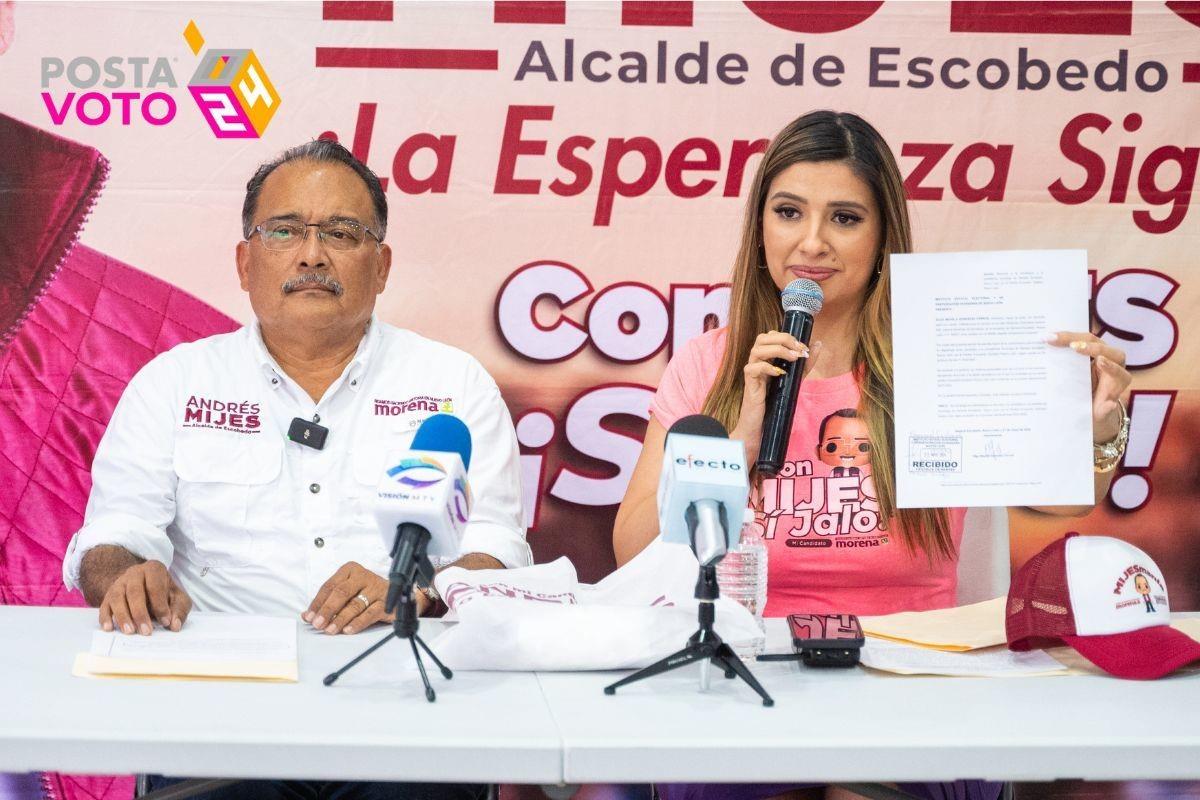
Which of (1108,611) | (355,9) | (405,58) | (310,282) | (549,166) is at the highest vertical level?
(355,9)

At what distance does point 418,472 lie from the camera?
4.78ft

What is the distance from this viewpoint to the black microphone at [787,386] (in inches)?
74.7

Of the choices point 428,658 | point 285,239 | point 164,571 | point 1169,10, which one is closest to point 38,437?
point 285,239

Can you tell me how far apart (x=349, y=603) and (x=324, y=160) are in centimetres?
109

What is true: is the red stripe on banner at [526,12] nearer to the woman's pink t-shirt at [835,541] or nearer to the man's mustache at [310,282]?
the man's mustache at [310,282]

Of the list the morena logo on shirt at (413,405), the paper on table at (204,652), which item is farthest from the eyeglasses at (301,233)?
the paper on table at (204,652)

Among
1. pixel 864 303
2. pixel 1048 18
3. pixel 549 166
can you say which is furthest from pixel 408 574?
pixel 1048 18

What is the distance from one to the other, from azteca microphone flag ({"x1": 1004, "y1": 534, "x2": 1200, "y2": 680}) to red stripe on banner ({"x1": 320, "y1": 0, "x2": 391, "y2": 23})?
6.60ft

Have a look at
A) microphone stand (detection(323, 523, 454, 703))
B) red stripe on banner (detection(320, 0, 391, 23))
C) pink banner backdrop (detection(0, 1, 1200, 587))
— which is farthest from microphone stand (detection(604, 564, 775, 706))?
red stripe on banner (detection(320, 0, 391, 23))

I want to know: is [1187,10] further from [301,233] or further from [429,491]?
[429,491]

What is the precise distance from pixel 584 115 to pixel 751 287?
756 millimetres

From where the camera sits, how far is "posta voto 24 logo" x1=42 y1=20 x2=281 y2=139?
9.66ft

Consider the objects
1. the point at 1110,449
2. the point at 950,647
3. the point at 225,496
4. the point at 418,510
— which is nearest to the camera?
the point at 418,510

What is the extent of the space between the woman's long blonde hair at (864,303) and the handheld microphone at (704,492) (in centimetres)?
86
